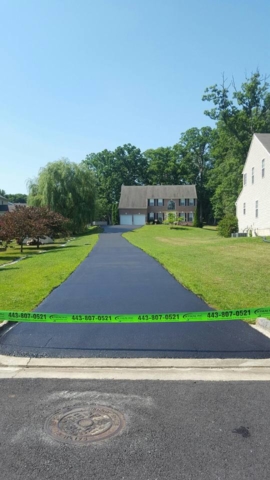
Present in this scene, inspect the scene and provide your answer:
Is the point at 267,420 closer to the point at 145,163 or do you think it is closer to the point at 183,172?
the point at 183,172

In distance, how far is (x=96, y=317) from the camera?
672 centimetres

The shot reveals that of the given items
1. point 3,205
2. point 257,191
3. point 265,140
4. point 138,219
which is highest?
point 265,140

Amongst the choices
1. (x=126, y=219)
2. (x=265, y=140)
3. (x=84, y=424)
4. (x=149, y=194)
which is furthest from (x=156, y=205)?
(x=84, y=424)

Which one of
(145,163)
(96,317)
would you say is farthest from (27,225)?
(145,163)

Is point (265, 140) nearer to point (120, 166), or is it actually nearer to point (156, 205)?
point (156, 205)

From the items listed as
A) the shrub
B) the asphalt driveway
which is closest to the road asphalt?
the asphalt driveway

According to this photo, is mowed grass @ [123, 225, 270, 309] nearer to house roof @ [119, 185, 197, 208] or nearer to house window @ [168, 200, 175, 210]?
house window @ [168, 200, 175, 210]

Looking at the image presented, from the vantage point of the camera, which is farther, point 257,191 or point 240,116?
point 240,116

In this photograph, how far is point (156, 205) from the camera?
73688mm

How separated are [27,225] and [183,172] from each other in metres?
64.9

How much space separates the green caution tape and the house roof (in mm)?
66187

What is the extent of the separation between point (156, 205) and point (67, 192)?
29.4 meters

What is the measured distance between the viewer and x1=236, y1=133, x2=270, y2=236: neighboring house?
1171 inches

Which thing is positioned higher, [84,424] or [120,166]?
[120,166]
